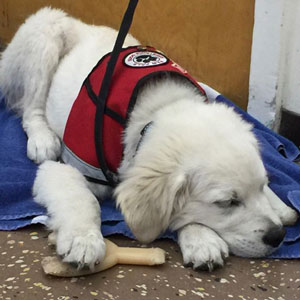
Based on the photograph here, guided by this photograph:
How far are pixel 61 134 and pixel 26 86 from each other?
431mm

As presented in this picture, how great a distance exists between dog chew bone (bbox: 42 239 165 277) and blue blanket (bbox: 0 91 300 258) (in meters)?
0.12

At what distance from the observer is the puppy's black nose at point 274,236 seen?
173 centimetres

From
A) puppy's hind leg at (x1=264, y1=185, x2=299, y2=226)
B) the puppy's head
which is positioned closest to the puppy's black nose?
the puppy's head

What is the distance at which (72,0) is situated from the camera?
3629 mm

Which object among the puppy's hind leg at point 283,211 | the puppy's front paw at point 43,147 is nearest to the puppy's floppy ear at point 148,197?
the puppy's hind leg at point 283,211

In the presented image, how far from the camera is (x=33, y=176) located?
228cm

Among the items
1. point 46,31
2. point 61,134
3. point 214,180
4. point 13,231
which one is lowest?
point 13,231

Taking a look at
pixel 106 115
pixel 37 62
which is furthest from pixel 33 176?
pixel 37 62

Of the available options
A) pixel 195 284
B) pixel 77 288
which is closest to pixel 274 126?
pixel 195 284

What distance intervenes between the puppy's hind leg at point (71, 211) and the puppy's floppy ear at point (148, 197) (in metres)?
0.13

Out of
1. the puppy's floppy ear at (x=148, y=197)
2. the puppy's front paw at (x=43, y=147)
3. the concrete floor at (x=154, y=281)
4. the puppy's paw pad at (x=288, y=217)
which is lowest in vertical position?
the concrete floor at (x=154, y=281)

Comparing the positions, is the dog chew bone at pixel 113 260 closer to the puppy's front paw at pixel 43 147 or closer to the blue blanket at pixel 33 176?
the blue blanket at pixel 33 176

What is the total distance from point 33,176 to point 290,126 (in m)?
1.42

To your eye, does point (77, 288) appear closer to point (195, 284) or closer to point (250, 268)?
point (195, 284)
